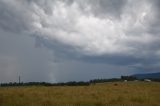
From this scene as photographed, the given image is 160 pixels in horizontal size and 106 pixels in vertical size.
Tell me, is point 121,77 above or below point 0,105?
above

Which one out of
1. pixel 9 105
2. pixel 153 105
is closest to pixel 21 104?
pixel 9 105

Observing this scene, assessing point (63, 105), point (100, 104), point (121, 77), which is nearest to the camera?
point (63, 105)

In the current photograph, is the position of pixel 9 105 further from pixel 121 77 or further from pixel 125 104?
pixel 121 77

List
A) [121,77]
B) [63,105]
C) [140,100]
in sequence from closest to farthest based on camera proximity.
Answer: [63,105]
[140,100]
[121,77]

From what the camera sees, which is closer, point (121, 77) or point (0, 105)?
point (0, 105)

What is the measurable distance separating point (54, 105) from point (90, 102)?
3.83 metres

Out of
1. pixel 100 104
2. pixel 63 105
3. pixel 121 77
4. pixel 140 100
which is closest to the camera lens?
pixel 63 105

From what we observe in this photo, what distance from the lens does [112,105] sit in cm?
2598

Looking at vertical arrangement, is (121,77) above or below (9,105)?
above

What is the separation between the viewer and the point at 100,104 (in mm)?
27031

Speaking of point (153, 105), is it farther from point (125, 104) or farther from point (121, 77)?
point (121, 77)

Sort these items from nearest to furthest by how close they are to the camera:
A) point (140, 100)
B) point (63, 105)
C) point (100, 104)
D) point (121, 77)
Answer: point (63, 105), point (100, 104), point (140, 100), point (121, 77)

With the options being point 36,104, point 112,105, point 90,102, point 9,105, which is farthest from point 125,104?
point 9,105

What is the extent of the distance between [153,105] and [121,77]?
16212 cm
